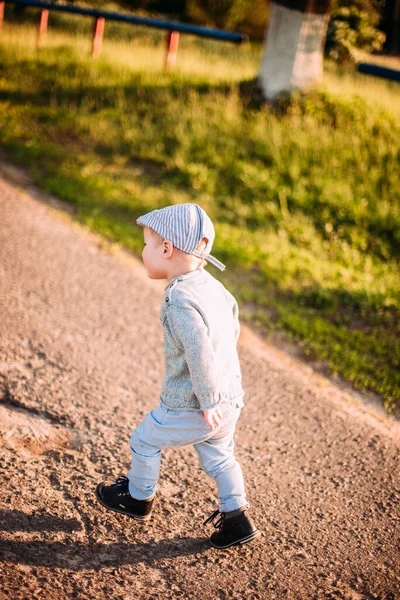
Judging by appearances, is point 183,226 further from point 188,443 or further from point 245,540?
point 245,540

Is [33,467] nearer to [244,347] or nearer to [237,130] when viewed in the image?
[244,347]

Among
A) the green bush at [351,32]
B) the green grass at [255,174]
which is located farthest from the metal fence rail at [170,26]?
the green bush at [351,32]

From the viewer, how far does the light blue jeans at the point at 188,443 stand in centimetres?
246

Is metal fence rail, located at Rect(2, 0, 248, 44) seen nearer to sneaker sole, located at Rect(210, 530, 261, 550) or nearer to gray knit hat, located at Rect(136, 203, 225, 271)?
gray knit hat, located at Rect(136, 203, 225, 271)

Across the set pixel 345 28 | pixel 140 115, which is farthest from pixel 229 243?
pixel 345 28

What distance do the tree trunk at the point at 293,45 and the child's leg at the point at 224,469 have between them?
290 inches

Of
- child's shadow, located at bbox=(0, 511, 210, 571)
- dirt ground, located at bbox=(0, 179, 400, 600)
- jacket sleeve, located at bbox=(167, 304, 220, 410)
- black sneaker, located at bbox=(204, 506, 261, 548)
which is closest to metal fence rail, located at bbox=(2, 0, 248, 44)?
dirt ground, located at bbox=(0, 179, 400, 600)

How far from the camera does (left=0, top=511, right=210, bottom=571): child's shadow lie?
238 centimetres

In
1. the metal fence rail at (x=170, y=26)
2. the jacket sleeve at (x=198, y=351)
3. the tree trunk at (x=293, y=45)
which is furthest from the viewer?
the metal fence rail at (x=170, y=26)

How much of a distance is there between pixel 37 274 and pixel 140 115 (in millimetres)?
4636

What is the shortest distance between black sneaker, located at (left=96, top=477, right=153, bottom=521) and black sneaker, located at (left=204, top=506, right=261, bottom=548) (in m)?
0.33

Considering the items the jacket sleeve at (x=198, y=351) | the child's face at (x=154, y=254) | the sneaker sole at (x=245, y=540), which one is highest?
the child's face at (x=154, y=254)

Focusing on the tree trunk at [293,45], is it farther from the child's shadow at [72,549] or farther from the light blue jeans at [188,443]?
the child's shadow at [72,549]

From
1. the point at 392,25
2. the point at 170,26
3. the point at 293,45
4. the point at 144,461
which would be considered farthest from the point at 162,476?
the point at 392,25
